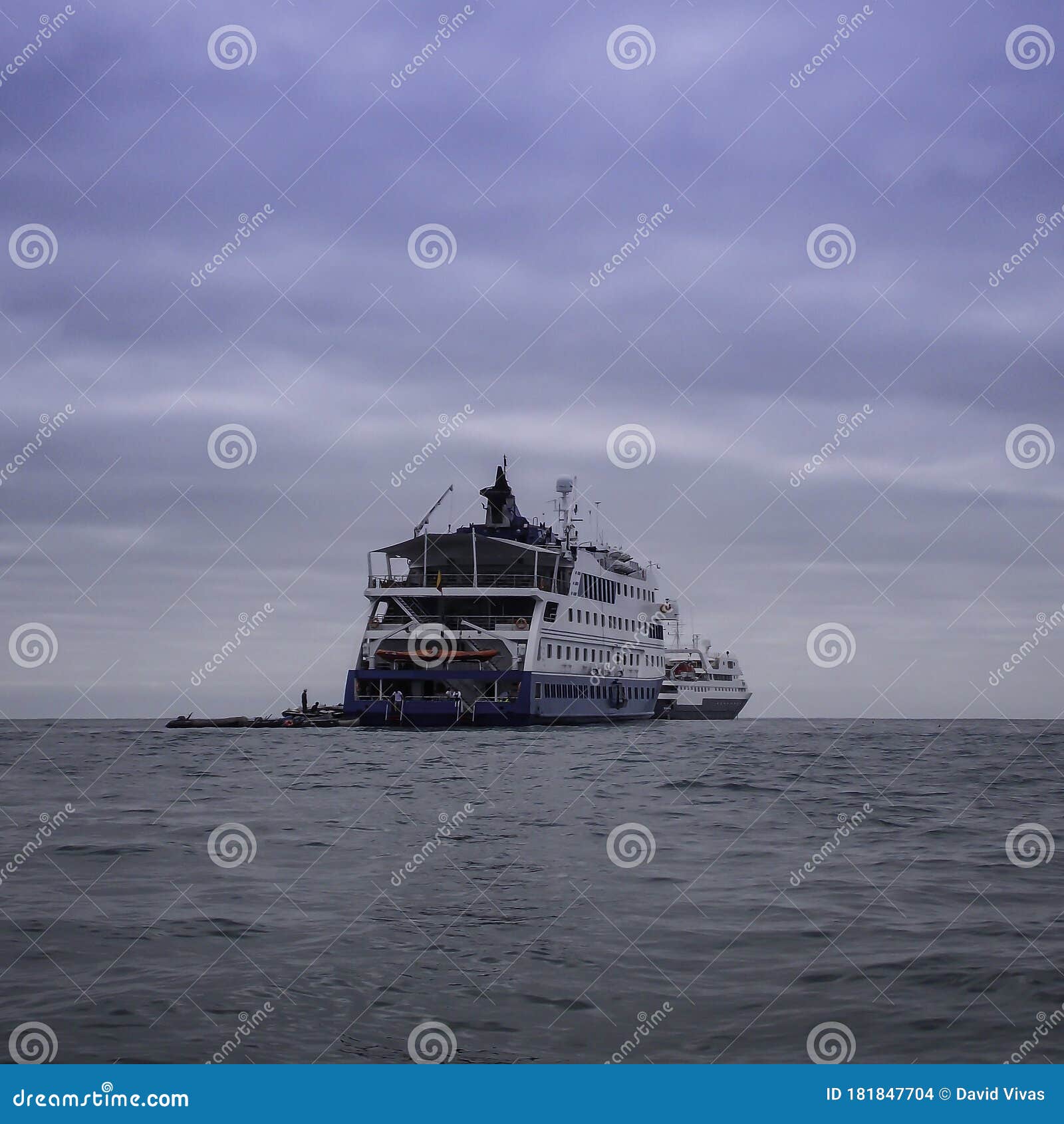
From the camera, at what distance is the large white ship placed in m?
54.7

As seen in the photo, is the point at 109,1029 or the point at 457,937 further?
the point at 457,937

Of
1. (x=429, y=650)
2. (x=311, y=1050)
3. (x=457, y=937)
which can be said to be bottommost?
(x=311, y=1050)

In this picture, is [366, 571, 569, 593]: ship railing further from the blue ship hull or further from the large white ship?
the blue ship hull

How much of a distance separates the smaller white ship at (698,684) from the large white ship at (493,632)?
2209cm

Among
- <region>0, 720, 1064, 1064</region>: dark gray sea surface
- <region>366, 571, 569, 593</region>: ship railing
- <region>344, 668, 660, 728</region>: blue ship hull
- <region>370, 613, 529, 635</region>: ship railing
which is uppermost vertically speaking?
<region>366, 571, 569, 593</region>: ship railing

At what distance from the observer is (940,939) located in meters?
10.7

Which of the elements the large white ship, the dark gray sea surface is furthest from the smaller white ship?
the dark gray sea surface

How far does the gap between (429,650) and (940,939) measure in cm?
4528

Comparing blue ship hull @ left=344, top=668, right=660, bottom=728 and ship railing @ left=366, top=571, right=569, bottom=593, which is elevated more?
ship railing @ left=366, top=571, right=569, bottom=593

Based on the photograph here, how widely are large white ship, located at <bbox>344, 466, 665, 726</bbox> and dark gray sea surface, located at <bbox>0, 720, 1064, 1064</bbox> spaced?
29.8 meters

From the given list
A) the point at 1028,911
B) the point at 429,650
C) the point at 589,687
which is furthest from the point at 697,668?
the point at 1028,911

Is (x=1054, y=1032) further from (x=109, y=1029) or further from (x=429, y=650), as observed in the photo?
(x=429, y=650)

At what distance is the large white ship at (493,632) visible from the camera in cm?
5472

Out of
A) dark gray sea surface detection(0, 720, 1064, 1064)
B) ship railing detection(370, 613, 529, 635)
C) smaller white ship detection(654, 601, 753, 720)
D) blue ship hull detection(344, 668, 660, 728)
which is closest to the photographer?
dark gray sea surface detection(0, 720, 1064, 1064)
